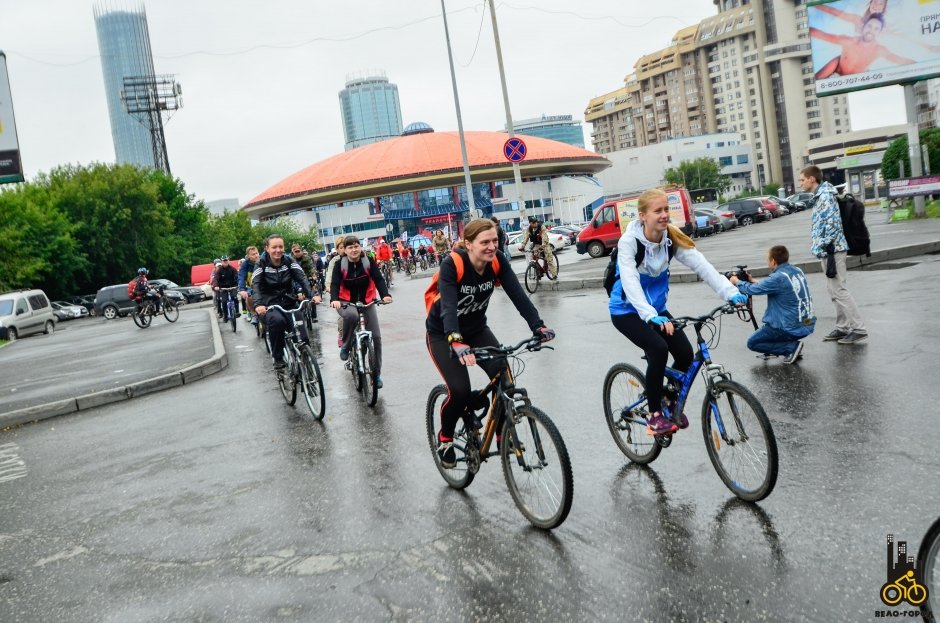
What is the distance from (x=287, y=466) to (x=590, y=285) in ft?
43.2

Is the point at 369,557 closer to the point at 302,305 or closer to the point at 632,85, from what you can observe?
the point at 302,305

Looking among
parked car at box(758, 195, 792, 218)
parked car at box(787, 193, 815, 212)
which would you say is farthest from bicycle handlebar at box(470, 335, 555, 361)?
parked car at box(787, 193, 815, 212)

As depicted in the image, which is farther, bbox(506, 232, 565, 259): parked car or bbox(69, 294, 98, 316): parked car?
bbox(69, 294, 98, 316): parked car

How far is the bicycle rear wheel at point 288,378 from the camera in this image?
8.69 m

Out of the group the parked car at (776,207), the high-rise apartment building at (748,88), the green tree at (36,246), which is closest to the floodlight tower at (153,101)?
the green tree at (36,246)

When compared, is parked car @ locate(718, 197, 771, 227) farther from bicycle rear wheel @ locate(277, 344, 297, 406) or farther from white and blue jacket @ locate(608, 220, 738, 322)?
white and blue jacket @ locate(608, 220, 738, 322)

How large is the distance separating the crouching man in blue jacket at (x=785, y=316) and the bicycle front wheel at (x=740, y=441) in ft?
11.4

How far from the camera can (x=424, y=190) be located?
342 feet

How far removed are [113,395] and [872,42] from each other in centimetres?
2533

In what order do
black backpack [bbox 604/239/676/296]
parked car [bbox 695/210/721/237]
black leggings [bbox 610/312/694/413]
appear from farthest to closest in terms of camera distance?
parked car [bbox 695/210/721/237]
black backpack [bbox 604/239/676/296]
black leggings [bbox 610/312/694/413]

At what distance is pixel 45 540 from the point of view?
5.12 meters

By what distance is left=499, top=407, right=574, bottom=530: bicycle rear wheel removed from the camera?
4105 millimetres

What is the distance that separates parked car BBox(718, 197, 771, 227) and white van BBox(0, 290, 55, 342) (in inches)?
1361

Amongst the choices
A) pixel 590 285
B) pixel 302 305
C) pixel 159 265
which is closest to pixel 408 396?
pixel 302 305
